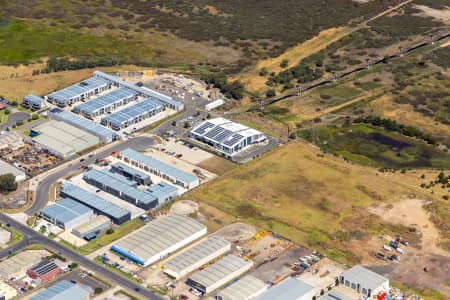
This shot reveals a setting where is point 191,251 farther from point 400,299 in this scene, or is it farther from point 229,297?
point 400,299

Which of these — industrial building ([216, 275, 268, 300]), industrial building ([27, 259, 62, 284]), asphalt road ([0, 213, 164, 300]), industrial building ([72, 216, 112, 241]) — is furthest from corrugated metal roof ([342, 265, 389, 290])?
industrial building ([27, 259, 62, 284])

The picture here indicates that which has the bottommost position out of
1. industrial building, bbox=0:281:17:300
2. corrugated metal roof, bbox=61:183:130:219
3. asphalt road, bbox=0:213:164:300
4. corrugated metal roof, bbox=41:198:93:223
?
industrial building, bbox=0:281:17:300

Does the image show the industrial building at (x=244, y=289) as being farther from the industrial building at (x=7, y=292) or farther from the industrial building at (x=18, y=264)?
the industrial building at (x=18, y=264)

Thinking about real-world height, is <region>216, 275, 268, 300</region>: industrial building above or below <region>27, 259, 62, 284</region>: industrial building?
above

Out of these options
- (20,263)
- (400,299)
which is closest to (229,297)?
(400,299)

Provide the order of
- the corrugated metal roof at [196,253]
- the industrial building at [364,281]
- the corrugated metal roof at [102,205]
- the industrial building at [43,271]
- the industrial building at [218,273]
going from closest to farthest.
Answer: the industrial building at [364,281], the industrial building at [218,273], the industrial building at [43,271], the corrugated metal roof at [196,253], the corrugated metal roof at [102,205]

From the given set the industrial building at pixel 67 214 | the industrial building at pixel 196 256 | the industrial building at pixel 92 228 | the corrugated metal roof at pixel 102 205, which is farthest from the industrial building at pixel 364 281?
the industrial building at pixel 67 214

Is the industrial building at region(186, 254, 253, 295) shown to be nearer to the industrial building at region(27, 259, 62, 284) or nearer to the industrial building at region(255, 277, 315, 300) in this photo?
the industrial building at region(255, 277, 315, 300)
